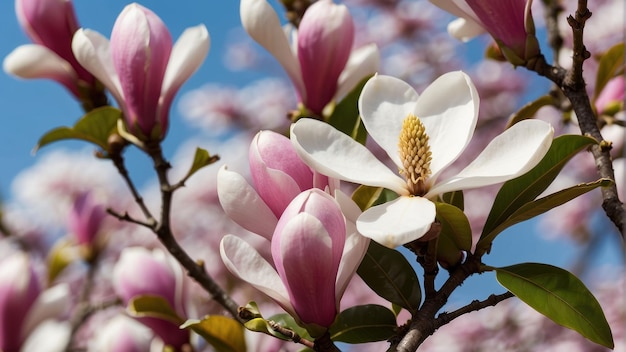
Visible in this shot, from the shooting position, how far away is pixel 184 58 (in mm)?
1011

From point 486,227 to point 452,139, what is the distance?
96 millimetres

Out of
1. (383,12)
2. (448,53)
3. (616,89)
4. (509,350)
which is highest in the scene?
(383,12)

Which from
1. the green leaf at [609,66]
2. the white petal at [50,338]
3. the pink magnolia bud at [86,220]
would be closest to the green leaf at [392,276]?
the green leaf at [609,66]

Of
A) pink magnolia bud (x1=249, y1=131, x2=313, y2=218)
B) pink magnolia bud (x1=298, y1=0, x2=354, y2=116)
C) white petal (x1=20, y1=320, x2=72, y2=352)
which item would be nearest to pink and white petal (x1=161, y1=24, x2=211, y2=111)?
pink magnolia bud (x1=298, y1=0, x2=354, y2=116)

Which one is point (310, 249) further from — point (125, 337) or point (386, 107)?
point (125, 337)

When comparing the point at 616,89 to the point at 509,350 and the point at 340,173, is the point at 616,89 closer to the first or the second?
the point at 340,173

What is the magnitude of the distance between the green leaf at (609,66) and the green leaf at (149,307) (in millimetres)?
695

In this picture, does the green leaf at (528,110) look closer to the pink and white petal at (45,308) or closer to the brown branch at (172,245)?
the brown branch at (172,245)

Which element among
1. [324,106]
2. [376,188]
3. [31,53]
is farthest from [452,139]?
[31,53]

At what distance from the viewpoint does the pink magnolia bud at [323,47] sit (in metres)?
1.02

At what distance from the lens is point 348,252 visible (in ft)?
2.17

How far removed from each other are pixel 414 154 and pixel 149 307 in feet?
1.53

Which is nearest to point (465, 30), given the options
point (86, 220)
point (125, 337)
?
point (125, 337)

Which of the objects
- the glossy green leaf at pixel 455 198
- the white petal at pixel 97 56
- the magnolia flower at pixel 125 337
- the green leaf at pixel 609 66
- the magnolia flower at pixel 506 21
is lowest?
the magnolia flower at pixel 125 337
